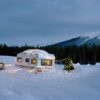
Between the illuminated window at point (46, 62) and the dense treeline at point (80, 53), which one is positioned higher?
the dense treeline at point (80, 53)

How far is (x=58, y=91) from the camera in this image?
36.6 ft

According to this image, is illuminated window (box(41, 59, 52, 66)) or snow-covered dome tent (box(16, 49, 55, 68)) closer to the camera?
snow-covered dome tent (box(16, 49, 55, 68))

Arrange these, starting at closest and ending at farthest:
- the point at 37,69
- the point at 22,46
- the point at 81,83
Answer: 1. the point at 81,83
2. the point at 37,69
3. the point at 22,46

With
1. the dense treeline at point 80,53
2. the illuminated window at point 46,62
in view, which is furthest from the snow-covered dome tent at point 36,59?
the dense treeline at point 80,53

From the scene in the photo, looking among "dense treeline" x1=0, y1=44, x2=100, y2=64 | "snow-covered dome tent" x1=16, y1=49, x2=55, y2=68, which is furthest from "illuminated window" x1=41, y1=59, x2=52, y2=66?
"dense treeline" x1=0, y1=44, x2=100, y2=64

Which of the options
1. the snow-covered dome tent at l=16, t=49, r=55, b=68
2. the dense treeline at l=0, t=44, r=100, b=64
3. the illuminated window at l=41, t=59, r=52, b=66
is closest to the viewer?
the snow-covered dome tent at l=16, t=49, r=55, b=68

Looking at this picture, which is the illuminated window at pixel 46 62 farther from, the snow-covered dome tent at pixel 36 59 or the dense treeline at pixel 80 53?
the dense treeline at pixel 80 53

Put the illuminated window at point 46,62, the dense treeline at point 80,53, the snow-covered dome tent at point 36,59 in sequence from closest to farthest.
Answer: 1. the snow-covered dome tent at point 36,59
2. the illuminated window at point 46,62
3. the dense treeline at point 80,53

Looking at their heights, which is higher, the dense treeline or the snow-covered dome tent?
the dense treeline

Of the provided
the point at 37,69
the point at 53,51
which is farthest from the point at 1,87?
the point at 53,51

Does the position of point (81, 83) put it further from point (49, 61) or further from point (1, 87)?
point (49, 61)

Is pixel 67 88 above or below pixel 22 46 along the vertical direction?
below

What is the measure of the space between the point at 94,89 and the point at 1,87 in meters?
3.09

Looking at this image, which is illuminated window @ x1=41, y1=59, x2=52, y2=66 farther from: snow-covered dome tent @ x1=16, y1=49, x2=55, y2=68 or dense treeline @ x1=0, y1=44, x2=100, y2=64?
dense treeline @ x1=0, y1=44, x2=100, y2=64
